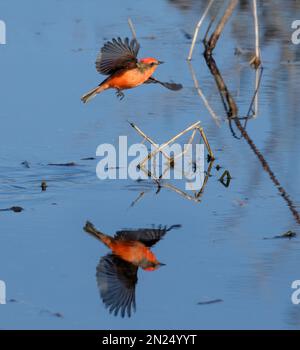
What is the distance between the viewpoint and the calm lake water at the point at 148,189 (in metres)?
4.93

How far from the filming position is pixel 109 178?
6734 millimetres

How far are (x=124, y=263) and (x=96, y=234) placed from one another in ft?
1.37

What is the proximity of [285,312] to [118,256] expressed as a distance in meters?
1.00

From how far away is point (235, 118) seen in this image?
7.94m

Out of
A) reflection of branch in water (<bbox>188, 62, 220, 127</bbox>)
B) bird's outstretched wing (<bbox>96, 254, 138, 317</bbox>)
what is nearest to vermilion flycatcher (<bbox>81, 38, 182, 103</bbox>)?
reflection of branch in water (<bbox>188, 62, 220, 127</bbox>)

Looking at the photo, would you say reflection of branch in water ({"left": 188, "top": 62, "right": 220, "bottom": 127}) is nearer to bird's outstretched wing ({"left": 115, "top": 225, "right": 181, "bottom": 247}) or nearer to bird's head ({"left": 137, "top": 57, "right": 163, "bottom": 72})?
bird's head ({"left": 137, "top": 57, "right": 163, "bottom": 72})

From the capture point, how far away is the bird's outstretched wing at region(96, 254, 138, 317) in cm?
491

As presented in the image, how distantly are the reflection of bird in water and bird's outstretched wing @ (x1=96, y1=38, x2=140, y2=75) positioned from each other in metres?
1.10

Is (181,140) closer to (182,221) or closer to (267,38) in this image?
(182,221)
